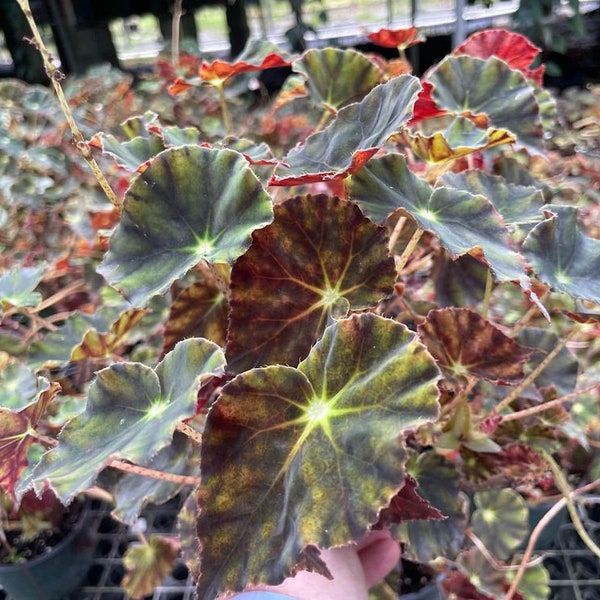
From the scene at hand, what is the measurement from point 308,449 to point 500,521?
624 millimetres

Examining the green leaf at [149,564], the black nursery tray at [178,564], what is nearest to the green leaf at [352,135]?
the green leaf at [149,564]

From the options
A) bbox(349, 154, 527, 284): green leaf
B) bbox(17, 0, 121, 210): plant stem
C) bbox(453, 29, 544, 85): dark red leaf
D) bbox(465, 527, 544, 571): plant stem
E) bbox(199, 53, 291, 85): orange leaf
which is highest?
bbox(17, 0, 121, 210): plant stem

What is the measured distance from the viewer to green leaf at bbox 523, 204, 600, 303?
0.53 m

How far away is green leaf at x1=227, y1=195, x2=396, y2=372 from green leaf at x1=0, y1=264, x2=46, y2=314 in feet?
1.33

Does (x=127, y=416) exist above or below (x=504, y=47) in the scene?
below

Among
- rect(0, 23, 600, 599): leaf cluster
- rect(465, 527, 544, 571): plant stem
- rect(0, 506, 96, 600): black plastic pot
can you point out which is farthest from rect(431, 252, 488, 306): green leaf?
rect(0, 506, 96, 600): black plastic pot

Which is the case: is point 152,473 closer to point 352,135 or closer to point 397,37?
point 352,135

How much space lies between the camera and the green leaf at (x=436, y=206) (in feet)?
1.59

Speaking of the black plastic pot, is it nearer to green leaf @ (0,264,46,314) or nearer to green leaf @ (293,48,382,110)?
green leaf @ (0,264,46,314)

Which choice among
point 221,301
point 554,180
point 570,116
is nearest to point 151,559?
point 221,301

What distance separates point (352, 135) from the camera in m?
0.54

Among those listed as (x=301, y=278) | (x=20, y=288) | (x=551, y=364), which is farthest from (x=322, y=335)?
(x=20, y=288)

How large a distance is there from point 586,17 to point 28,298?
318 centimetres

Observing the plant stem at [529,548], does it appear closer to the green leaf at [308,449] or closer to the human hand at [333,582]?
the human hand at [333,582]
